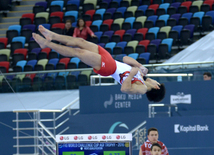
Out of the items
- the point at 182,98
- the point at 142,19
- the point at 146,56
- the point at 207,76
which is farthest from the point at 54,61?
the point at 207,76

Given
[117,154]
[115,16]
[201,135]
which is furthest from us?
[115,16]

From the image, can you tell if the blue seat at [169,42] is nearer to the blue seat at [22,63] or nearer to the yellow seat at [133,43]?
the yellow seat at [133,43]

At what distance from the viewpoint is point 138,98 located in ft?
26.8

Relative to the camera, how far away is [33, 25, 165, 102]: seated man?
4.72m

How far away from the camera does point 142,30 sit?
11.9 meters

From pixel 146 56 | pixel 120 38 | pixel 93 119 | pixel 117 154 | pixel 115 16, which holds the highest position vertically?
pixel 115 16

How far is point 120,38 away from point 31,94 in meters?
4.08

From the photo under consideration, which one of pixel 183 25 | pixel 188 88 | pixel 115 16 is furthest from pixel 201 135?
pixel 115 16

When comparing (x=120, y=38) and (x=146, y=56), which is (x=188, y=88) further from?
(x=120, y=38)

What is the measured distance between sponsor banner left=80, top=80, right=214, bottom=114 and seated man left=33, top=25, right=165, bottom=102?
2820 millimetres

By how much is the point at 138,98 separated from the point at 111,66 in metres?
3.37

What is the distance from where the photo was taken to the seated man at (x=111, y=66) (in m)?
4.72

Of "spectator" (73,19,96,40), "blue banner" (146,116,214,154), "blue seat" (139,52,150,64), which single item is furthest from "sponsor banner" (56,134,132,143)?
"blue seat" (139,52,150,64)

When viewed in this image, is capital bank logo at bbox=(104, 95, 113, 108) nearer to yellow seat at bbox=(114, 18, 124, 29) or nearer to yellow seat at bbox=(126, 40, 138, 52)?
yellow seat at bbox=(126, 40, 138, 52)
